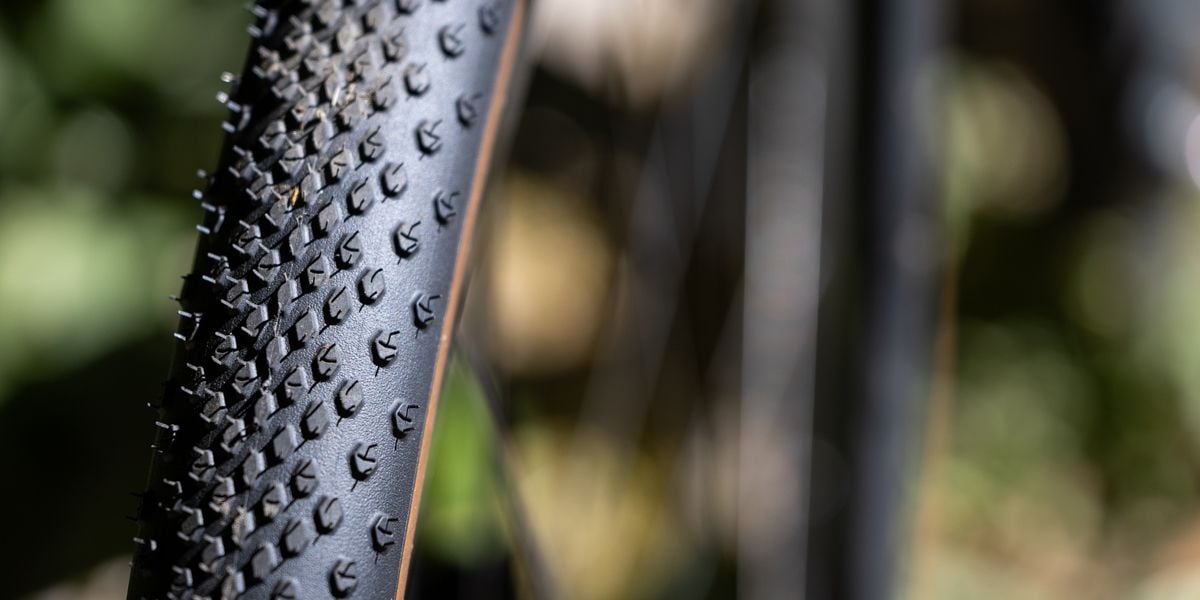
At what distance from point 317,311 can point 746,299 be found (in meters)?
0.65

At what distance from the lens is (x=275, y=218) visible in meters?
0.20

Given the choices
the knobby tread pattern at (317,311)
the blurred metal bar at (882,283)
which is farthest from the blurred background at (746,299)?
the knobby tread pattern at (317,311)

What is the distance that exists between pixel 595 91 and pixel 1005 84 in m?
0.54

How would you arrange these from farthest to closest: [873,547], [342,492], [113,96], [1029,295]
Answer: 1. [1029,295]
2. [113,96]
3. [873,547]
4. [342,492]

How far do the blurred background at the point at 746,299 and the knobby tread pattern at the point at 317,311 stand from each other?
0.17 metres

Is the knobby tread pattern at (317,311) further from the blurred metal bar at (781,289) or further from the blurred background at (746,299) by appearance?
the blurred metal bar at (781,289)

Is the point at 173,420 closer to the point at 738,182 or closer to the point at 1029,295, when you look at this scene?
the point at 738,182

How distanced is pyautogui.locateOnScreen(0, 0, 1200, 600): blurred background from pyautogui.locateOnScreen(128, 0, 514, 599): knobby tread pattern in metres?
0.17

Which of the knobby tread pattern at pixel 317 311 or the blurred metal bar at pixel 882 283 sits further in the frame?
the blurred metal bar at pixel 882 283

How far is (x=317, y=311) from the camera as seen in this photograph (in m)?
0.20

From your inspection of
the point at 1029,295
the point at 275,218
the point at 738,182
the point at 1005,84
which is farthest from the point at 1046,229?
the point at 275,218

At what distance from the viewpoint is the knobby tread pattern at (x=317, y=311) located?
19 centimetres

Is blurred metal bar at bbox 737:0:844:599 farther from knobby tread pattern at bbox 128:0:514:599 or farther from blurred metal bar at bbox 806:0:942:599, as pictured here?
knobby tread pattern at bbox 128:0:514:599

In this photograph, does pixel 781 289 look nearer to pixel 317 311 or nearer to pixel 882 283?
pixel 882 283
